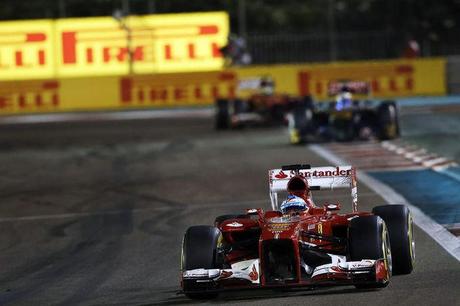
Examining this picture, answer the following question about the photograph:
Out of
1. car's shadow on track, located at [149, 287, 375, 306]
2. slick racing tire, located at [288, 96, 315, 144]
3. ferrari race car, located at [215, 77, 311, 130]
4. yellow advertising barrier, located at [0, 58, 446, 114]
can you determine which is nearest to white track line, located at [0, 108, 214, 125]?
yellow advertising barrier, located at [0, 58, 446, 114]

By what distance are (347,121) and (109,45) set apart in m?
23.9

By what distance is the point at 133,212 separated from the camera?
16.3 m

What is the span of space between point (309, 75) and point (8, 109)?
9.89m

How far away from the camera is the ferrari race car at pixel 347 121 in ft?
83.0

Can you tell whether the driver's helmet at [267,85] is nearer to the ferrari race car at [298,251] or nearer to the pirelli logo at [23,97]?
the pirelli logo at [23,97]

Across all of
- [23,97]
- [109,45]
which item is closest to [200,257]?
[23,97]

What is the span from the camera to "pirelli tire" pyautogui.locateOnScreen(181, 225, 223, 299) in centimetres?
964

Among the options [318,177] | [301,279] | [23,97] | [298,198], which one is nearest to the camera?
[301,279]

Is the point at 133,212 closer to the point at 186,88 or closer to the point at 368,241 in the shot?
the point at 368,241

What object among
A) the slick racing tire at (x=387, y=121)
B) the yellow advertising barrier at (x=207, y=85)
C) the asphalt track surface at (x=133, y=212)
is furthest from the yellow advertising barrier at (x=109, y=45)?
the slick racing tire at (x=387, y=121)

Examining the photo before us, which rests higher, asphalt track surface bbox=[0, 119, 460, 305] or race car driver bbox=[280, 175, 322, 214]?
race car driver bbox=[280, 175, 322, 214]

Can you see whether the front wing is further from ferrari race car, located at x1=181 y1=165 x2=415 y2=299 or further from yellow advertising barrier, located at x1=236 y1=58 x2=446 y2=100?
yellow advertising barrier, located at x1=236 y1=58 x2=446 y2=100

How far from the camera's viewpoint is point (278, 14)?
4872 centimetres

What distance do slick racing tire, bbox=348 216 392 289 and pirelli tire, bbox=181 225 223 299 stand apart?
1.06 m
